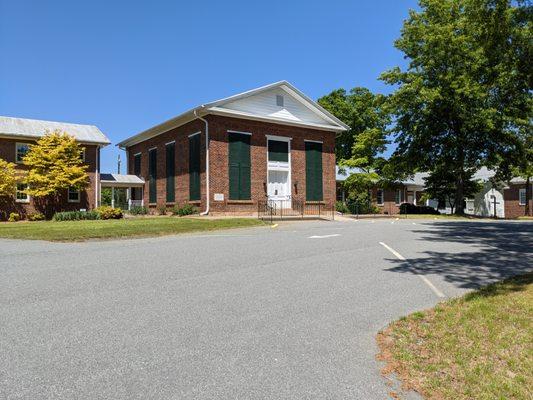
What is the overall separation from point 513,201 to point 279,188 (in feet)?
106

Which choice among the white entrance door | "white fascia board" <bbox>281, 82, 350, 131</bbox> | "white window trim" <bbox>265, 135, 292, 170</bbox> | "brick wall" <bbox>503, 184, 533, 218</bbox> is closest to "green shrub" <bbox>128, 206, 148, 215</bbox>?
the white entrance door

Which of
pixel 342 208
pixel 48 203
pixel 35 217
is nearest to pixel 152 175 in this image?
pixel 48 203

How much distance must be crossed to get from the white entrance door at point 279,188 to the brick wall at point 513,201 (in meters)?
31.0

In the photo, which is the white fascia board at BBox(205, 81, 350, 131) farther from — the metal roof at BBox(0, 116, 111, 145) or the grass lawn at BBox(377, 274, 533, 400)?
the grass lawn at BBox(377, 274, 533, 400)

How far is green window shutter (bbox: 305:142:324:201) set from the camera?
29761 millimetres

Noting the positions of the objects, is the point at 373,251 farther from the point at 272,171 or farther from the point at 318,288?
the point at 272,171

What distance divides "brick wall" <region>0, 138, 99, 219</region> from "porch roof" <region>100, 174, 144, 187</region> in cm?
171

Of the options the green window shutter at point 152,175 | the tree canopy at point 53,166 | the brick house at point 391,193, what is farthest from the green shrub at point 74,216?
the brick house at point 391,193

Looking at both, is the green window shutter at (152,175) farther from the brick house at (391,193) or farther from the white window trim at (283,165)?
the brick house at (391,193)

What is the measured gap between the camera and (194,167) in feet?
90.5

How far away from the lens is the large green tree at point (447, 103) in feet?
104

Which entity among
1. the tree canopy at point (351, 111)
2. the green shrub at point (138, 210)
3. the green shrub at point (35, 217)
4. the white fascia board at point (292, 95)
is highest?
the tree canopy at point (351, 111)

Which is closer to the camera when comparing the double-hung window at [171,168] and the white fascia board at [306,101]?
the white fascia board at [306,101]

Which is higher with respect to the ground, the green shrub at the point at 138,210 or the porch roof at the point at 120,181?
the porch roof at the point at 120,181
